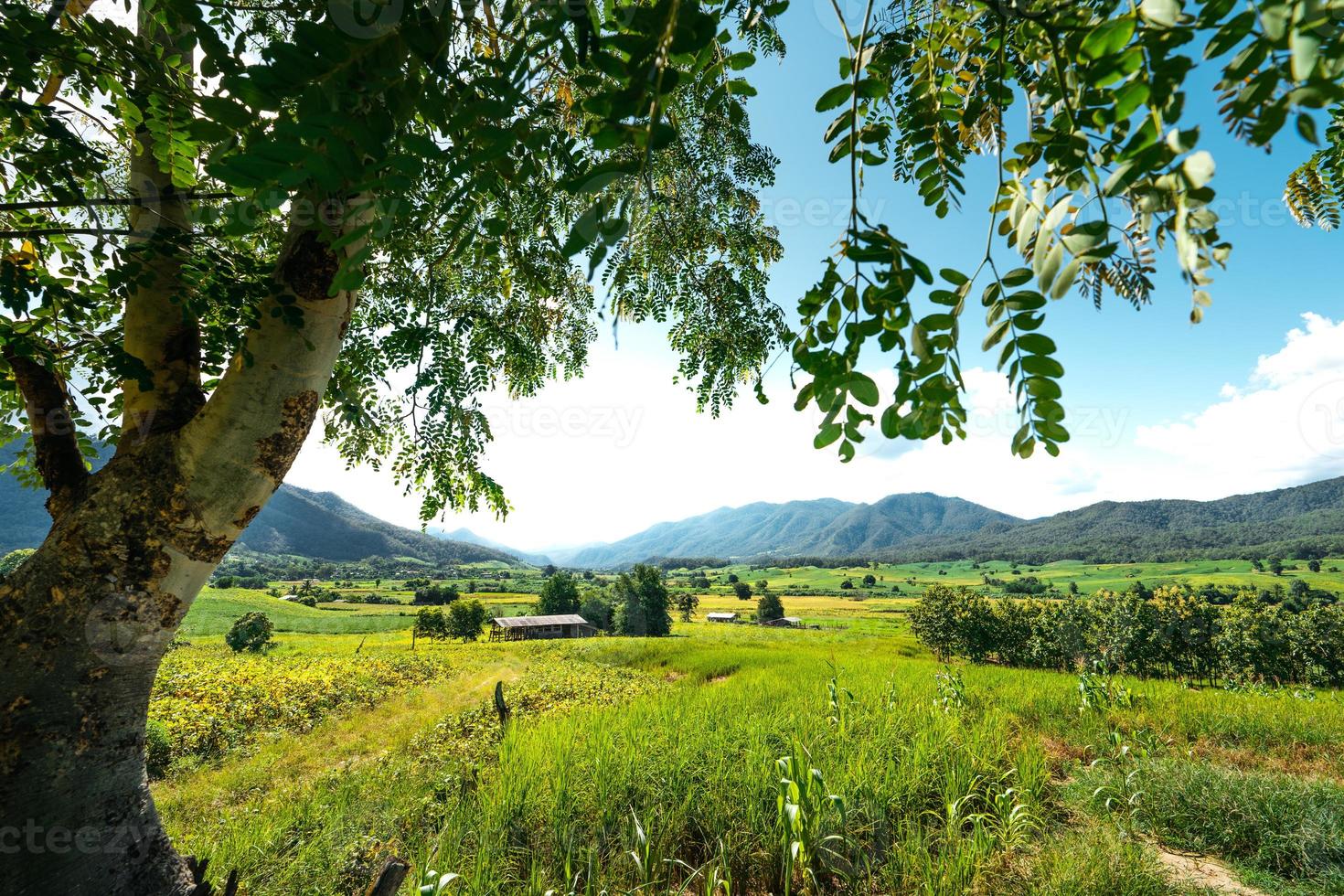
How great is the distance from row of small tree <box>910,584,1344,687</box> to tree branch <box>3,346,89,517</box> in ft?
143

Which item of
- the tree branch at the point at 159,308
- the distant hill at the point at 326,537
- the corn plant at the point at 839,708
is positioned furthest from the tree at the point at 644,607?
the distant hill at the point at 326,537

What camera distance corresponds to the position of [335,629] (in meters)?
52.2

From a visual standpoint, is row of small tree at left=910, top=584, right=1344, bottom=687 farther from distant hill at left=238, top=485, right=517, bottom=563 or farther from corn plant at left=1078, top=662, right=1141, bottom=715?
distant hill at left=238, top=485, right=517, bottom=563

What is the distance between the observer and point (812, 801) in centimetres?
358

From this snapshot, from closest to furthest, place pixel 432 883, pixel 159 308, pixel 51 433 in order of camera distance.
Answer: pixel 51 433, pixel 159 308, pixel 432 883

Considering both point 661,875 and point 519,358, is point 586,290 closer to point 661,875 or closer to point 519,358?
point 519,358

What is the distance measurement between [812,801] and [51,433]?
181 inches

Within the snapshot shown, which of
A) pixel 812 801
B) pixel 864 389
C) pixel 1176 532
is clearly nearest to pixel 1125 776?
pixel 812 801

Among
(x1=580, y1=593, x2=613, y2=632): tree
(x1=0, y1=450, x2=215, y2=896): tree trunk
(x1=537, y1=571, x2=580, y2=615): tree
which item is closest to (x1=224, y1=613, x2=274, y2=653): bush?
(x1=537, y1=571, x2=580, y2=615): tree

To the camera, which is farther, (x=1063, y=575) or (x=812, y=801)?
(x=1063, y=575)

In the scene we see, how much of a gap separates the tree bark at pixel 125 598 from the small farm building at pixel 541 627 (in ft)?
184

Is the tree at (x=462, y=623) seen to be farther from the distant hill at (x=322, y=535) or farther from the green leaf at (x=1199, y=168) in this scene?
the distant hill at (x=322, y=535)

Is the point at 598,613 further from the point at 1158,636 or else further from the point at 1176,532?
the point at 1176,532

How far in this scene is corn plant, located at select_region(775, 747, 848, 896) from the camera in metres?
3.25
